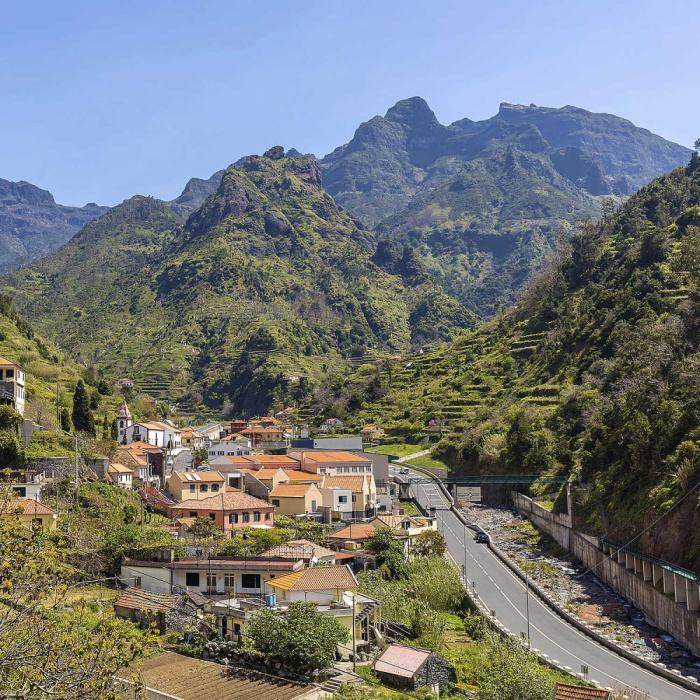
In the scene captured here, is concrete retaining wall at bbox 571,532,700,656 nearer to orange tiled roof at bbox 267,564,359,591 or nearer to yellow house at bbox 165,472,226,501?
orange tiled roof at bbox 267,564,359,591

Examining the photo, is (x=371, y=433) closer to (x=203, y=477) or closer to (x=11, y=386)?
(x=203, y=477)

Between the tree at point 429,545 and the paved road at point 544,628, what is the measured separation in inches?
79.2

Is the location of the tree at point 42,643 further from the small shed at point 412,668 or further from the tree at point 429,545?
the tree at point 429,545

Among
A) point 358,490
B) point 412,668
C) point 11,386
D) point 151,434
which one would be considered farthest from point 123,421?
point 412,668

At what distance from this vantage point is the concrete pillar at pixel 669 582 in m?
42.4

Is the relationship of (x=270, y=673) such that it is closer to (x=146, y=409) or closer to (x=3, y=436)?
(x=3, y=436)

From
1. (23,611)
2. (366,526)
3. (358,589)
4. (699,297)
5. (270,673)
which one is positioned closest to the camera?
(23,611)

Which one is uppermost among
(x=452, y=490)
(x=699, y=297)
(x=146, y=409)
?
(x=699, y=297)

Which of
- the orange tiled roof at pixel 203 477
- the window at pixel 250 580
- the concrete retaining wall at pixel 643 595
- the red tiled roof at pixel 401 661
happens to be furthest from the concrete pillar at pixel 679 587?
the orange tiled roof at pixel 203 477

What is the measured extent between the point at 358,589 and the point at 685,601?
16139mm

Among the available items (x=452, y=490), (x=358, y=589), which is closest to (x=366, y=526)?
(x=358, y=589)

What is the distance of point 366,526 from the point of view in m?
57.8

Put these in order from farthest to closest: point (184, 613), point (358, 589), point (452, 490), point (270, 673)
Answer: point (452, 490)
point (358, 589)
point (184, 613)
point (270, 673)

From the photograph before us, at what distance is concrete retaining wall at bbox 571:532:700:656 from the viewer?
127 feet
